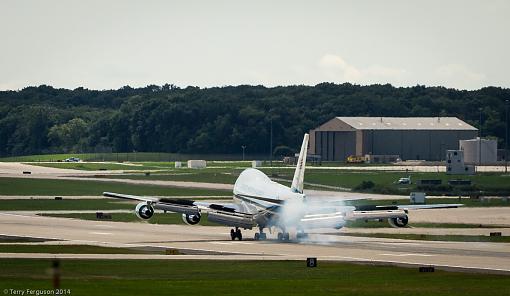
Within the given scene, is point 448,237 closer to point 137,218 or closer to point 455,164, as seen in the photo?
point 137,218

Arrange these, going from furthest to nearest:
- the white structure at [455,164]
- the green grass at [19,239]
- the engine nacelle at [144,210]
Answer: the white structure at [455,164] < the engine nacelle at [144,210] < the green grass at [19,239]

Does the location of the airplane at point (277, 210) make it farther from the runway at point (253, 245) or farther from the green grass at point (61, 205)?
the green grass at point (61, 205)

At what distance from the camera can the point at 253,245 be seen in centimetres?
8762

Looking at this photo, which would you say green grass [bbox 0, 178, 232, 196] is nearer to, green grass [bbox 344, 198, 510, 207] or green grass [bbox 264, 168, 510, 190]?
green grass [bbox 344, 198, 510, 207]

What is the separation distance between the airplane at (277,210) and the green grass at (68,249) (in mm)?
8821

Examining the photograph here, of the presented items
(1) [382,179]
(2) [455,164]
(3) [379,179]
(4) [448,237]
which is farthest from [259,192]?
(2) [455,164]

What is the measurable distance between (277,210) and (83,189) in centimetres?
8132

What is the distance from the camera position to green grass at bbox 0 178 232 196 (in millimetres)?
158250

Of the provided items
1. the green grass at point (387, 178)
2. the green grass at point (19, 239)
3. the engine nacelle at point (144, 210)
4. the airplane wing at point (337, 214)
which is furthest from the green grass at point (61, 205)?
the airplane wing at point (337, 214)

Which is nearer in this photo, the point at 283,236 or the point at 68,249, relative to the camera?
the point at 68,249

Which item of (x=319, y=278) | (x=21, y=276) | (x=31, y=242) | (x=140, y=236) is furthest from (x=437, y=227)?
(x=21, y=276)

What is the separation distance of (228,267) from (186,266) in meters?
2.36

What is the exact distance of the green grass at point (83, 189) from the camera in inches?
6230

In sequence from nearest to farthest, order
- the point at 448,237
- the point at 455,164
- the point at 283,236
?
the point at 283,236
the point at 448,237
the point at 455,164
